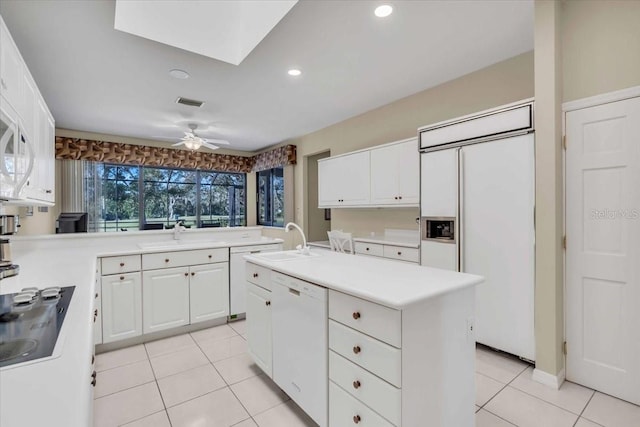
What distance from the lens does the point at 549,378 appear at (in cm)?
215

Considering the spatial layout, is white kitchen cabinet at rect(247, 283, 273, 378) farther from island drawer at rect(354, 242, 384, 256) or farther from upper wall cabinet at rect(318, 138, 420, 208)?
upper wall cabinet at rect(318, 138, 420, 208)

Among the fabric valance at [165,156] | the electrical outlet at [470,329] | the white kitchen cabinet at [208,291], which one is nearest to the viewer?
the electrical outlet at [470,329]

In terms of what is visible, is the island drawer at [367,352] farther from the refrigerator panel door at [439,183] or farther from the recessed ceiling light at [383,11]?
the recessed ceiling light at [383,11]

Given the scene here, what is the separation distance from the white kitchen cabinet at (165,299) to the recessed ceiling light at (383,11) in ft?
9.29

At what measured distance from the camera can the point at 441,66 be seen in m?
2.95

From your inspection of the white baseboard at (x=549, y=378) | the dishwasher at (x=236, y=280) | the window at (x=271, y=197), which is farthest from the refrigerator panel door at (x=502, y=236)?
the window at (x=271, y=197)

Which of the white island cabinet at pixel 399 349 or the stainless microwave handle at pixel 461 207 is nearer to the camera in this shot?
the white island cabinet at pixel 399 349

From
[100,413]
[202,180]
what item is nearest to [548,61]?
[100,413]

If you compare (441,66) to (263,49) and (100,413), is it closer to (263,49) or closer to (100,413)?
(263,49)

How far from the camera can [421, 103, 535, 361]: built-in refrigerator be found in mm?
2340

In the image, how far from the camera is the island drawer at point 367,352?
4.12 ft

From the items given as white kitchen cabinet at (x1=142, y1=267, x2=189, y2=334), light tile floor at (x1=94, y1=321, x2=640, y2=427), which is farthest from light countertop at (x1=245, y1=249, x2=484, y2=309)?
white kitchen cabinet at (x1=142, y1=267, x2=189, y2=334)

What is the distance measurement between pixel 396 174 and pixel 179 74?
2517 millimetres

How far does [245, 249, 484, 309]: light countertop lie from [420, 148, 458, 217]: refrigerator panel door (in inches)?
43.1
